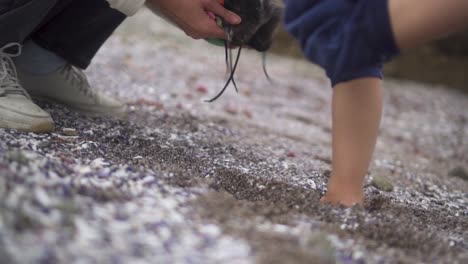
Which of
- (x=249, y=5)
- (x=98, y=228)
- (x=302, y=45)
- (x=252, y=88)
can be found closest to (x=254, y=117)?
(x=252, y=88)

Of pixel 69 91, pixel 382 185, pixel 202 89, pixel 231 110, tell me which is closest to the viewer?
pixel 382 185

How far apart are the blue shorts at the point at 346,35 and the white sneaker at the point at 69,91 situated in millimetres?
1045

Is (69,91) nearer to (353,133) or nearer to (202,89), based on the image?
(353,133)

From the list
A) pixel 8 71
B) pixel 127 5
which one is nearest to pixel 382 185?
pixel 127 5

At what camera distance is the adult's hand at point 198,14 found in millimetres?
1692

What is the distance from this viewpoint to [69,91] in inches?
82.5

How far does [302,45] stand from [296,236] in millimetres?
544

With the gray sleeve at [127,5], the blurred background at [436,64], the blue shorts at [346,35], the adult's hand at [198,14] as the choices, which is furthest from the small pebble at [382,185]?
the blurred background at [436,64]

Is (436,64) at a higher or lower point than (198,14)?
lower

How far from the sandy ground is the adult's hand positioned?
0.40m

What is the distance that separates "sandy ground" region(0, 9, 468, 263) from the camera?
3.23ft

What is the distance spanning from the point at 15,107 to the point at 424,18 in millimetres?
1205

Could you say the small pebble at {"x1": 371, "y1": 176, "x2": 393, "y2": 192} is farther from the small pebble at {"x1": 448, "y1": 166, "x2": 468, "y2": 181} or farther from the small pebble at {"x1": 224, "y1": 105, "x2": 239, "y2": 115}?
the small pebble at {"x1": 224, "y1": 105, "x2": 239, "y2": 115}

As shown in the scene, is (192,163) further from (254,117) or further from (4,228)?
(254,117)
